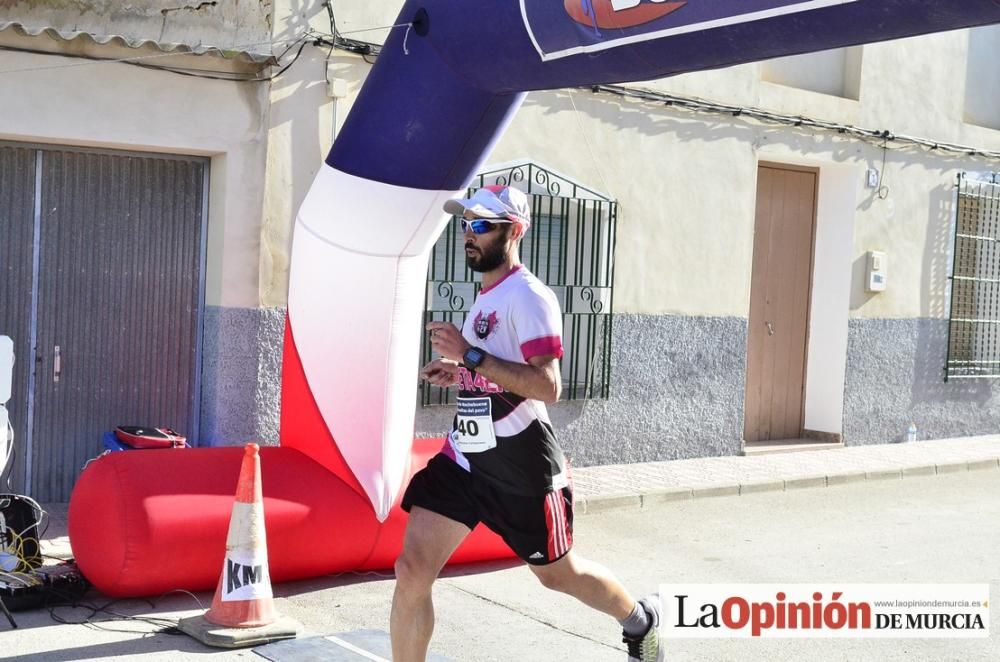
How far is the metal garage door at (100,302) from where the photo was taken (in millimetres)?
8219

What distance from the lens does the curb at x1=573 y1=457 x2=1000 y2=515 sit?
923 cm

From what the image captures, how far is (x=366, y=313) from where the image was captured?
22.0 feet

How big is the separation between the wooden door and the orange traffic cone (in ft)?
24.8

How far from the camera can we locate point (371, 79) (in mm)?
6535

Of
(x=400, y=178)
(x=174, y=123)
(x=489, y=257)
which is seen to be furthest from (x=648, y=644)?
(x=174, y=123)

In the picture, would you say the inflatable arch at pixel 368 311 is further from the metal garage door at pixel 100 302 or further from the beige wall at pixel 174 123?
the metal garage door at pixel 100 302

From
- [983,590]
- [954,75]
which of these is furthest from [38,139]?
[954,75]

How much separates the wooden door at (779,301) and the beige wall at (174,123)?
5669 millimetres

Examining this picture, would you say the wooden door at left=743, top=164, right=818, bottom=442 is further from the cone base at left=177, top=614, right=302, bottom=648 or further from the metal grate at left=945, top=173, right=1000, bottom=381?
the cone base at left=177, top=614, right=302, bottom=648

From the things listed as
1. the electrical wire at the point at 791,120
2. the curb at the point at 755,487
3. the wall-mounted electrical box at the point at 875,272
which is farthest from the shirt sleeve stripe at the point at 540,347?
the wall-mounted electrical box at the point at 875,272

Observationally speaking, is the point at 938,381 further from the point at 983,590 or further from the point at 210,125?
the point at 210,125

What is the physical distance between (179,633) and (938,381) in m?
10.3

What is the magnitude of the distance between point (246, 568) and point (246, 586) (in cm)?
8

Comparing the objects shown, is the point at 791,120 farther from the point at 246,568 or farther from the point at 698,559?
the point at 246,568
